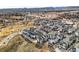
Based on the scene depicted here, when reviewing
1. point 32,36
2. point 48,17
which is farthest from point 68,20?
point 32,36

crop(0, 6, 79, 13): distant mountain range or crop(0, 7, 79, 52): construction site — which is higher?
crop(0, 6, 79, 13): distant mountain range

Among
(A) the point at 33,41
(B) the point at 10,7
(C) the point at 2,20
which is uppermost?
(B) the point at 10,7

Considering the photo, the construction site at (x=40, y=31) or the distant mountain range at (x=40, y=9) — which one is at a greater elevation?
the distant mountain range at (x=40, y=9)

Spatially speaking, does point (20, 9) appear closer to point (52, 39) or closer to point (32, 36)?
point (32, 36)

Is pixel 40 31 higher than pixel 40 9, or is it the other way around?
pixel 40 9
